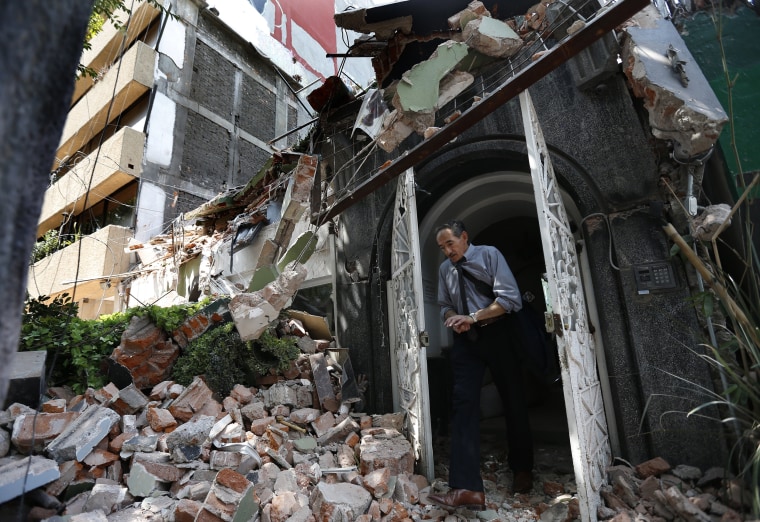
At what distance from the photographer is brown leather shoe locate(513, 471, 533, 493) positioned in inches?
136

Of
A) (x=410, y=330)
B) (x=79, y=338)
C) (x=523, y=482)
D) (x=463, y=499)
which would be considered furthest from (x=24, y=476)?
(x=523, y=482)

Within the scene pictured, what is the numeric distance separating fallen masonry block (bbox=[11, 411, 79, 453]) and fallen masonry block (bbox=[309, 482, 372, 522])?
2.21m

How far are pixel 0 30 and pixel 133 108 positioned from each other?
1569 centimetres

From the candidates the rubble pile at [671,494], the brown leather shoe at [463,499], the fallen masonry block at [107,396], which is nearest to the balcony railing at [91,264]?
the fallen masonry block at [107,396]

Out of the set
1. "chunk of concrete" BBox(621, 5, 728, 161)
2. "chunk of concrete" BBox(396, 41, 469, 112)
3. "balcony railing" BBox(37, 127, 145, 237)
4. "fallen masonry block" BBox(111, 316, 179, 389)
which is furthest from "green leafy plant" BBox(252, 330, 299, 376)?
"balcony railing" BBox(37, 127, 145, 237)

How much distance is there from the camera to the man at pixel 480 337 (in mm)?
3162

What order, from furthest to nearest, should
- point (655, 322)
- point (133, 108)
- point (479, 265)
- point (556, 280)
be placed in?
1. point (133, 108)
2. point (479, 265)
3. point (655, 322)
4. point (556, 280)

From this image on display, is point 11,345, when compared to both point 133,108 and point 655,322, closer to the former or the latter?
point 655,322

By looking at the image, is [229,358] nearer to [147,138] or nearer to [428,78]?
[428,78]

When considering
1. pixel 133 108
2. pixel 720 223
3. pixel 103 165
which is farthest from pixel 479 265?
pixel 133 108

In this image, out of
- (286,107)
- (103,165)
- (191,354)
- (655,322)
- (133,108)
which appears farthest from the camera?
(286,107)

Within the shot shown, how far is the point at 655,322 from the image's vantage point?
3.23m

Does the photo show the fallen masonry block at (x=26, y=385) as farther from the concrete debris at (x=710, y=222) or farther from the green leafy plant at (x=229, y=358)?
the concrete debris at (x=710, y=222)

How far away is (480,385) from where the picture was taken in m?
3.24
